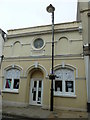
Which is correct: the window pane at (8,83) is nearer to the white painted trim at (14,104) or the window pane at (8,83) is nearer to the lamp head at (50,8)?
the white painted trim at (14,104)

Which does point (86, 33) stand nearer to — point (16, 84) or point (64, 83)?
point (64, 83)

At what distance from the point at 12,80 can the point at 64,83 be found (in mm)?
4771

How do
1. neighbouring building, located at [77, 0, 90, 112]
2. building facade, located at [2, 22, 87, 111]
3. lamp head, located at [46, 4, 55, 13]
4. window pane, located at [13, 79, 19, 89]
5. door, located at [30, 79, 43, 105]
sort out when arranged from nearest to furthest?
neighbouring building, located at [77, 0, 90, 112]
building facade, located at [2, 22, 87, 111]
lamp head, located at [46, 4, 55, 13]
door, located at [30, 79, 43, 105]
window pane, located at [13, 79, 19, 89]

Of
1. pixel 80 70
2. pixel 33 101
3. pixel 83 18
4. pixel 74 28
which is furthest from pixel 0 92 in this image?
pixel 83 18

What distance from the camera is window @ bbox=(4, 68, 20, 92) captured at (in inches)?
383

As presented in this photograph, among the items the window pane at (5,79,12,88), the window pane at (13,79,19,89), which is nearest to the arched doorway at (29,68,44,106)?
the window pane at (13,79,19,89)

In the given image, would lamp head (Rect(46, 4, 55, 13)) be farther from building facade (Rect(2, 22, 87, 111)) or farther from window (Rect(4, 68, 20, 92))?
window (Rect(4, 68, 20, 92))

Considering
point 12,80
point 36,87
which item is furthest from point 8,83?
point 36,87

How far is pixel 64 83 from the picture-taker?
8.66 meters

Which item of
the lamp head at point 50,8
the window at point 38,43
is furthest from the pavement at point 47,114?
the lamp head at point 50,8

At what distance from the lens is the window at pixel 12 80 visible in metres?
9.74

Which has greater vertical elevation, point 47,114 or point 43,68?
point 43,68

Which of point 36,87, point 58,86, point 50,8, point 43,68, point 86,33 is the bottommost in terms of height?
point 36,87

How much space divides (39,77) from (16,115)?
12.6 feet
